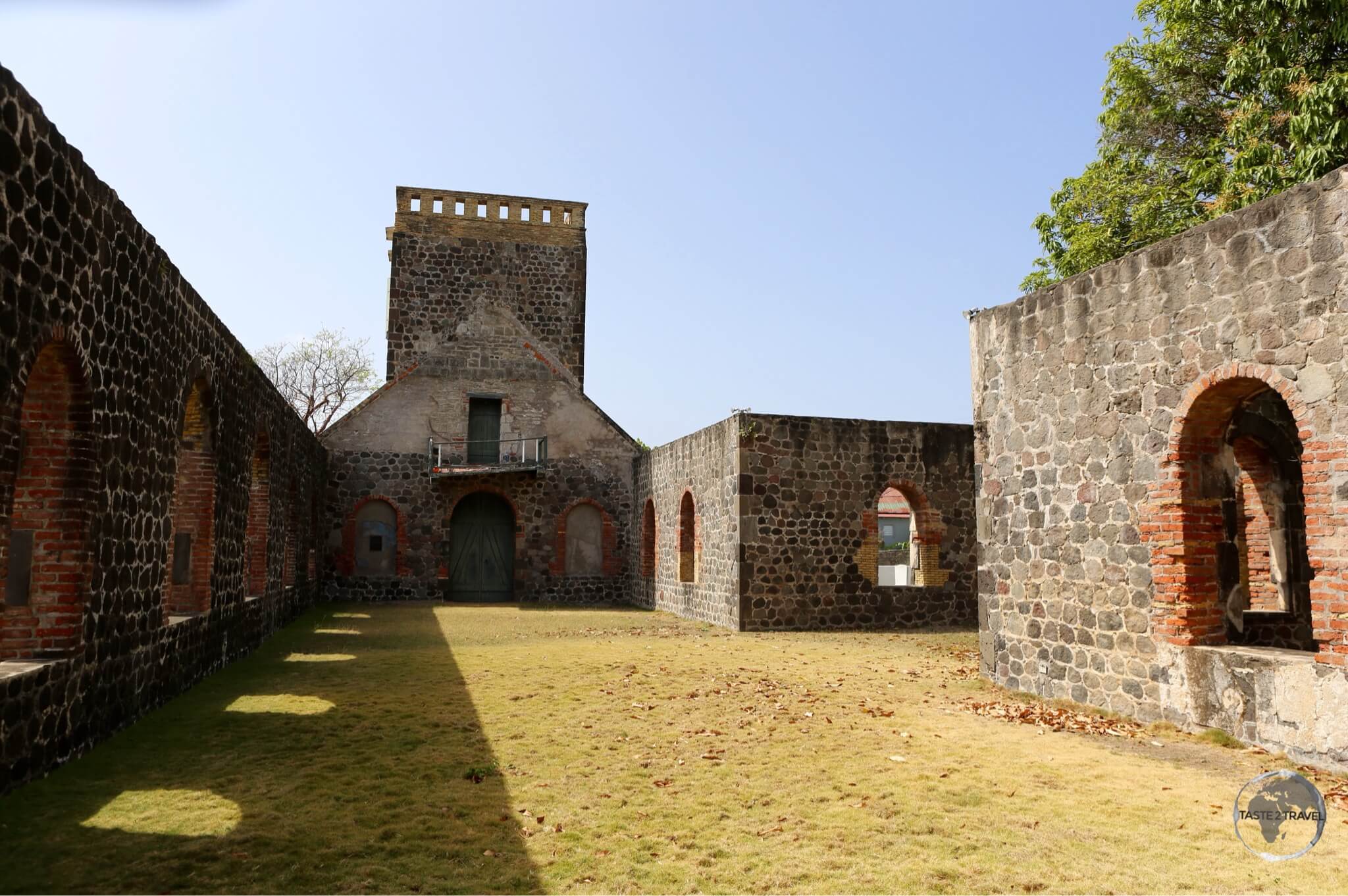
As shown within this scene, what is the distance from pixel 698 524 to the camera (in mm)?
17484

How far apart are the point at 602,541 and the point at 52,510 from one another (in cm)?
1747

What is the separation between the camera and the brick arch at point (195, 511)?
9180 mm

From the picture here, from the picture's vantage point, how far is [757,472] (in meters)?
15.5

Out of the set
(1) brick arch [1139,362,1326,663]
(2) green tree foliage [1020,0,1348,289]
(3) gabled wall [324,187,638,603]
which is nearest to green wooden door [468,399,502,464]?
(3) gabled wall [324,187,638,603]

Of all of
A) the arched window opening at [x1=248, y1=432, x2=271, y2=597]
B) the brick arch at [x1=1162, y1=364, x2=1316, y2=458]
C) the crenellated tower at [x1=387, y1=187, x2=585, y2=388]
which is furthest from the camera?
the crenellated tower at [x1=387, y1=187, x2=585, y2=388]

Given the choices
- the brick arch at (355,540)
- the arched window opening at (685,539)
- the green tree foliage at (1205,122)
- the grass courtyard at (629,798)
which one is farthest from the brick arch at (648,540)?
the grass courtyard at (629,798)

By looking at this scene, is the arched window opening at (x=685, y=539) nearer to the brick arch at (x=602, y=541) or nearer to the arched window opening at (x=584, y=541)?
the brick arch at (x=602, y=541)

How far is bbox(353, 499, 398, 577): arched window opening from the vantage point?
71.1 ft

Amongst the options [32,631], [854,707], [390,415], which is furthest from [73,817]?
[390,415]

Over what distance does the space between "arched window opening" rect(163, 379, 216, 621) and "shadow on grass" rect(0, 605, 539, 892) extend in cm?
149

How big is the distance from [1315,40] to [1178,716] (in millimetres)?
9926

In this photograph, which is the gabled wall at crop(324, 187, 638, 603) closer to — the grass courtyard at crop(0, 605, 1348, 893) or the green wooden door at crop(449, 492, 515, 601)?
the green wooden door at crop(449, 492, 515, 601)

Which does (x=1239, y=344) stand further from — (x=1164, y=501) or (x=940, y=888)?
(x=940, y=888)

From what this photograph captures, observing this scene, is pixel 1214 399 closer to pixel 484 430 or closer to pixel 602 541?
pixel 602 541
